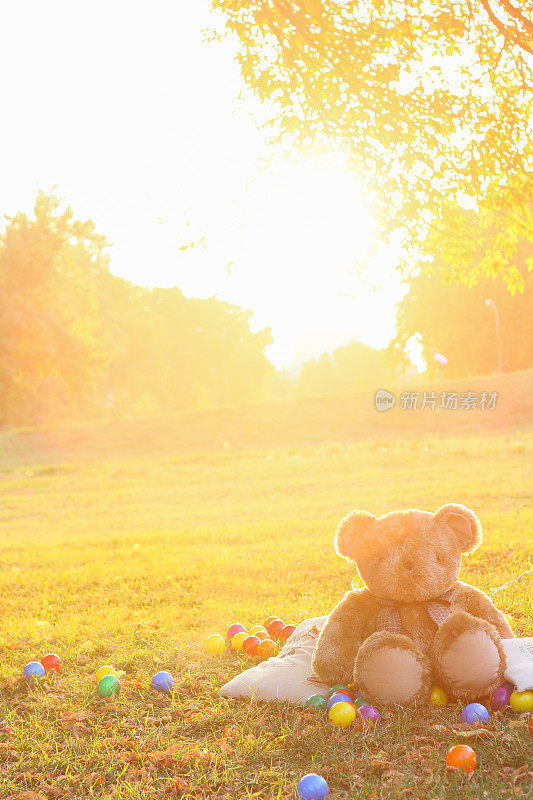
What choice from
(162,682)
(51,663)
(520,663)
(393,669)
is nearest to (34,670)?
(51,663)

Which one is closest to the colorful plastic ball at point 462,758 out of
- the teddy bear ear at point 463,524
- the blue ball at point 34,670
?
the teddy bear ear at point 463,524

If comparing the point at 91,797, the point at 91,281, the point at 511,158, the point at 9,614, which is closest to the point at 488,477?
the point at 511,158

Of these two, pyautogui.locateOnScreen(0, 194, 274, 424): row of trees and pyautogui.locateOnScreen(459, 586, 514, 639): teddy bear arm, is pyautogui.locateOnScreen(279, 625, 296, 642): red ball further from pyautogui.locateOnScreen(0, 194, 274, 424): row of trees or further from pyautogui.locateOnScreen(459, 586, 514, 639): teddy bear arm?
pyautogui.locateOnScreen(0, 194, 274, 424): row of trees

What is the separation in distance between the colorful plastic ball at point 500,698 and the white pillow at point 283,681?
3.21ft

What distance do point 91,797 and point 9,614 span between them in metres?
4.59

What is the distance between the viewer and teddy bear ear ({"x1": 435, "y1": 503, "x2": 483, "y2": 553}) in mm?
4301

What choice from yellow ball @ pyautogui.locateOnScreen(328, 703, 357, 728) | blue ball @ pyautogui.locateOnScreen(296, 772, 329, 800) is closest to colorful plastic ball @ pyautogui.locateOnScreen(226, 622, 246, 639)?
yellow ball @ pyautogui.locateOnScreen(328, 703, 357, 728)

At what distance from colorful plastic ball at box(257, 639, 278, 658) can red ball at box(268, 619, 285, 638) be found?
418 mm

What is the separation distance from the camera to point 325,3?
659 centimetres

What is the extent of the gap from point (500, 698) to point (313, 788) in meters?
1.36

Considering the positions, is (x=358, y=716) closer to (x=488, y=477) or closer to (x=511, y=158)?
(x=511, y=158)

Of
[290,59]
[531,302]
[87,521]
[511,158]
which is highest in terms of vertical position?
[531,302]

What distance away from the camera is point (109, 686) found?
4.79 m

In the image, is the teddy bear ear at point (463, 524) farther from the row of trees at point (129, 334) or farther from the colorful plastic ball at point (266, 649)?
the row of trees at point (129, 334)
